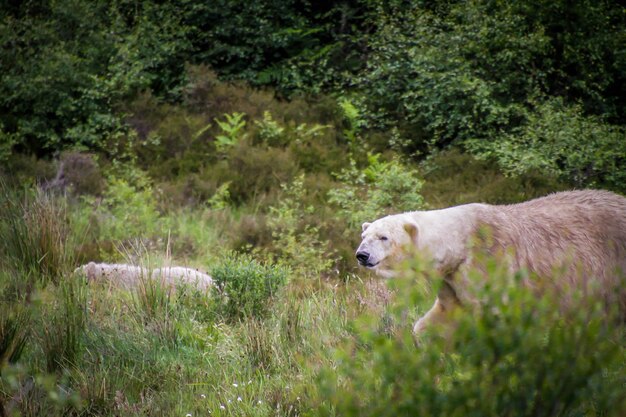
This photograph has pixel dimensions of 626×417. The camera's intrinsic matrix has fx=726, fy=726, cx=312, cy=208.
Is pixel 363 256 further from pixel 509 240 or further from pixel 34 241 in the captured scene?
pixel 34 241

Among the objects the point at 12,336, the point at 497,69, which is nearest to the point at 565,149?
the point at 497,69

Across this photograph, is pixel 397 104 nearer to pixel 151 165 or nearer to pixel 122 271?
pixel 151 165

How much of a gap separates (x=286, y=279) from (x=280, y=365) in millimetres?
1669

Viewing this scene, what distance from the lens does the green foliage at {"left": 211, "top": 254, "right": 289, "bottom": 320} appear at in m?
6.09

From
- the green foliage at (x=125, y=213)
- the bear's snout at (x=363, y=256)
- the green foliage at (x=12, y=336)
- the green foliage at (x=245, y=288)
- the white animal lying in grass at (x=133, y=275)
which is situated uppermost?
the bear's snout at (x=363, y=256)

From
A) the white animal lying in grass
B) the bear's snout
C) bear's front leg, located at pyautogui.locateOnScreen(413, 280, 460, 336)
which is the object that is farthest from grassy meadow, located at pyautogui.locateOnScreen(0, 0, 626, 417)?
the bear's snout

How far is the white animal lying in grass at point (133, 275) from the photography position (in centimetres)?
668

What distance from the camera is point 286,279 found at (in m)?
6.55

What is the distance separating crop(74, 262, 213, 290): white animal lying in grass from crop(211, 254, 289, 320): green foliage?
323mm

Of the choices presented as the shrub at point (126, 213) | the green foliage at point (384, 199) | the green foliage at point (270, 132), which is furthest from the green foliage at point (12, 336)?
the green foliage at point (270, 132)

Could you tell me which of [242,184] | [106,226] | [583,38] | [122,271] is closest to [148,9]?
[242,184]

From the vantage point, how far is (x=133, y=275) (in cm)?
705

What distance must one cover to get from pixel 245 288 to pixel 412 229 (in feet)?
5.98

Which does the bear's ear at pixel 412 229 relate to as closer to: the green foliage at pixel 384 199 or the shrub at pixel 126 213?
the green foliage at pixel 384 199
